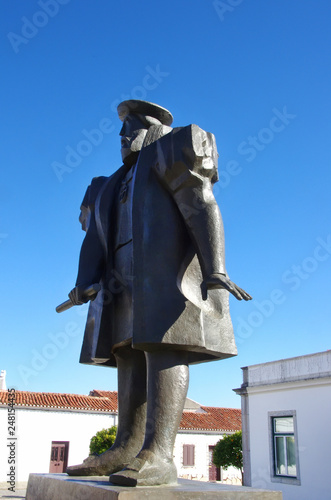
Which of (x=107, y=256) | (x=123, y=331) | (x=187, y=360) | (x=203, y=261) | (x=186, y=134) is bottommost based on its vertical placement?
(x=187, y=360)

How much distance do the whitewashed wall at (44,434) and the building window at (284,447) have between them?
33.2 feet

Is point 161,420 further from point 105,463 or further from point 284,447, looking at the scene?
point 284,447

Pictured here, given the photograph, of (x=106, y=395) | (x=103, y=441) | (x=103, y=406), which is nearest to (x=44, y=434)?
(x=103, y=406)

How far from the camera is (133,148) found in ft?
10.9

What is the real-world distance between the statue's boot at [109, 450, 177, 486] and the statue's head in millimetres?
1939

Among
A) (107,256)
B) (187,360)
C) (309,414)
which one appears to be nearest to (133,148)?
(107,256)

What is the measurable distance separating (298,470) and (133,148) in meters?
16.6

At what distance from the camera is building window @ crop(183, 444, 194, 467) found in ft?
92.1

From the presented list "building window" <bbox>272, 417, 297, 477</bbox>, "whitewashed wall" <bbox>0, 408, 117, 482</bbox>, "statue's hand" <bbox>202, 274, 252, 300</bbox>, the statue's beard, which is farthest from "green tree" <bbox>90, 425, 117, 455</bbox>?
"statue's hand" <bbox>202, 274, 252, 300</bbox>

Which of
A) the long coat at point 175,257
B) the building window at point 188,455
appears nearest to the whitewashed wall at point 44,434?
the building window at point 188,455

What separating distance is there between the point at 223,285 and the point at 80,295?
1.03 metres

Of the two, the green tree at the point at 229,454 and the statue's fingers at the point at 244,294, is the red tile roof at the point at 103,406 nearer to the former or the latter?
the green tree at the point at 229,454

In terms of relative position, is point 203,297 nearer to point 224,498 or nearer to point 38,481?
point 224,498

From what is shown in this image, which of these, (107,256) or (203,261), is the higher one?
(107,256)
